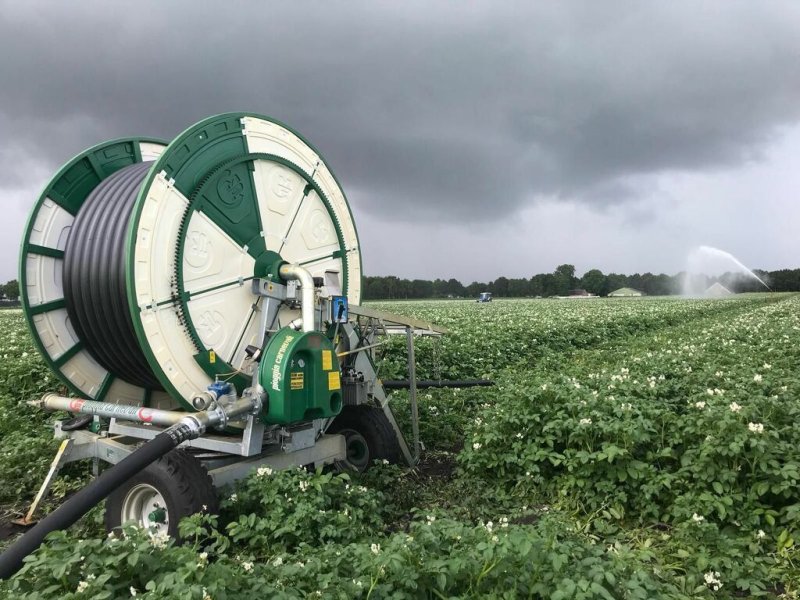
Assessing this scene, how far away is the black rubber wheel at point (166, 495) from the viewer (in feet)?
12.7

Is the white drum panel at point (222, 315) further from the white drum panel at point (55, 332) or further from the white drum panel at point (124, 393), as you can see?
the white drum panel at point (55, 332)

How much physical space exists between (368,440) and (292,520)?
2.13m

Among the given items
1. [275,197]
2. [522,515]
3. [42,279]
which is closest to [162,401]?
[42,279]

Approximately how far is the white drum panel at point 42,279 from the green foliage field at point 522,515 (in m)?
1.86

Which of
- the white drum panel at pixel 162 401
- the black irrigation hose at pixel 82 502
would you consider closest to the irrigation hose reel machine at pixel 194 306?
the white drum panel at pixel 162 401

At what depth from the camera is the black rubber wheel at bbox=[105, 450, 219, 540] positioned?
3883mm

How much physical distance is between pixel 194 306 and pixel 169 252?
0.44 m

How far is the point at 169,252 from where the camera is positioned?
14.4 feet

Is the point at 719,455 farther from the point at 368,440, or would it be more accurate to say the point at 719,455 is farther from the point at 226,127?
the point at 226,127

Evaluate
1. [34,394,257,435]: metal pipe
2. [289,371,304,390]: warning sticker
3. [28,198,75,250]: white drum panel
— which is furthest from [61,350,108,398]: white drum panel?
[289,371,304,390]: warning sticker

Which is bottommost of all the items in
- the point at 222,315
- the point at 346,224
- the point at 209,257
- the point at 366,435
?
the point at 366,435

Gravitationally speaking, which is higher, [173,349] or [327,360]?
[173,349]

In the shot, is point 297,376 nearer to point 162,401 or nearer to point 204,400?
point 204,400

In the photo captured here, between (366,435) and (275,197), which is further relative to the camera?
(366,435)
